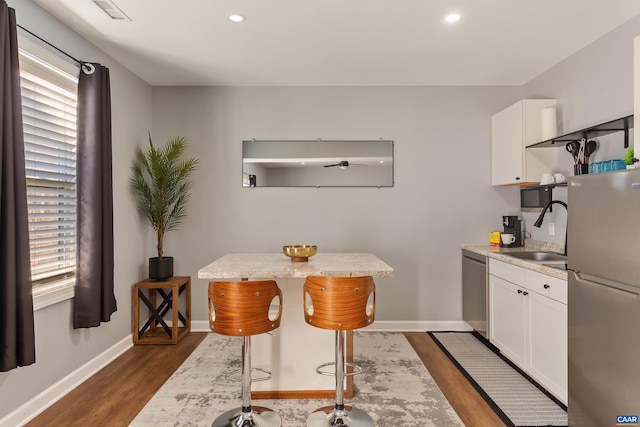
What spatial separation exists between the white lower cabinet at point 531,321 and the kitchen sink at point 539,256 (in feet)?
0.82

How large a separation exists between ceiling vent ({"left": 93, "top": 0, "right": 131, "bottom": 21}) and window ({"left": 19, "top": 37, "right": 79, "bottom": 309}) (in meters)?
0.49

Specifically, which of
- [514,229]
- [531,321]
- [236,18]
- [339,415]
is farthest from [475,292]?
[236,18]

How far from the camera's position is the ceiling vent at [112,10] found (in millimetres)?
2568

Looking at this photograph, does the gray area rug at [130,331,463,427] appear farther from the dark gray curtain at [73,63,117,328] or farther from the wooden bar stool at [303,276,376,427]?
the dark gray curtain at [73,63,117,328]

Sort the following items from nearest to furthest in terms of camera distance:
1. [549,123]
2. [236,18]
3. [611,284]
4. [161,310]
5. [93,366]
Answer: [611,284]
[236,18]
[93,366]
[549,123]
[161,310]

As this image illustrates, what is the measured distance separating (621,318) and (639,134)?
42.2 inches

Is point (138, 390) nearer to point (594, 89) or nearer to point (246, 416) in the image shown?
point (246, 416)

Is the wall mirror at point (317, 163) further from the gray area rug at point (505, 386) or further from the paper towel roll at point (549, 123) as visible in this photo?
the gray area rug at point (505, 386)

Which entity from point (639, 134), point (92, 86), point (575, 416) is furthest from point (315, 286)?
point (92, 86)

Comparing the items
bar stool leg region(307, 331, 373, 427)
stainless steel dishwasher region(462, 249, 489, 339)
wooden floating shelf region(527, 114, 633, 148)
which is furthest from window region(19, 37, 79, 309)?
wooden floating shelf region(527, 114, 633, 148)

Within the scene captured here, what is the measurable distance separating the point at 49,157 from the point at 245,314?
6.01 ft

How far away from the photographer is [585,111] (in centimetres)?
323

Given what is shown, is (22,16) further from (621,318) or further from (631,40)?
(631,40)

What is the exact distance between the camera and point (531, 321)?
2.91m
